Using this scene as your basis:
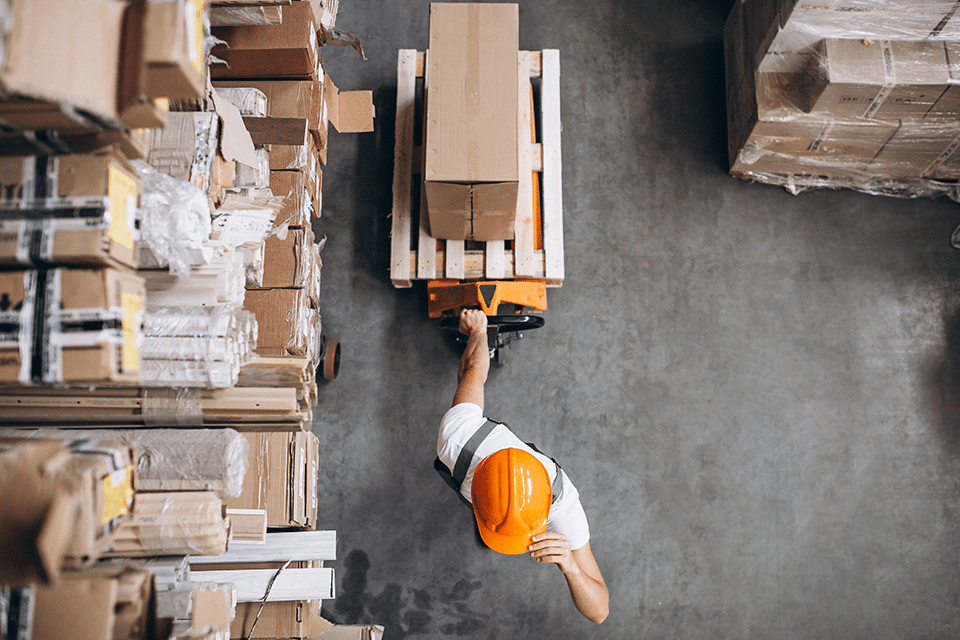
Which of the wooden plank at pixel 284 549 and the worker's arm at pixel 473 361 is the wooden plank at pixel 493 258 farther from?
the wooden plank at pixel 284 549

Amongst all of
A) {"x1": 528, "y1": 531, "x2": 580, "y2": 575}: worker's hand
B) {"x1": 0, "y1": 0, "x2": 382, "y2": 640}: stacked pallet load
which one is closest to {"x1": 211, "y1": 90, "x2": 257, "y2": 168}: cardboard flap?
{"x1": 0, "y1": 0, "x2": 382, "y2": 640}: stacked pallet load

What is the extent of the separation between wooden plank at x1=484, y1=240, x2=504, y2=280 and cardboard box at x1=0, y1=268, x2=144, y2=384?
85.6 inches

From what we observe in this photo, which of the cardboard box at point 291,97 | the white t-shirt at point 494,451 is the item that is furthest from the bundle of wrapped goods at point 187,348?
the cardboard box at point 291,97

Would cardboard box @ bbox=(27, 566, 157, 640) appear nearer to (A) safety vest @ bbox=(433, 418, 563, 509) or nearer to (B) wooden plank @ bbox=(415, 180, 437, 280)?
(A) safety vest @ bbox=(433, 418, 563, 509)

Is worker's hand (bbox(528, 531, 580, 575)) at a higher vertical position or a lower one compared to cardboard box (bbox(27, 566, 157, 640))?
lower

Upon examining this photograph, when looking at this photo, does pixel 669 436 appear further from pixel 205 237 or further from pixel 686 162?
pixel 205 237

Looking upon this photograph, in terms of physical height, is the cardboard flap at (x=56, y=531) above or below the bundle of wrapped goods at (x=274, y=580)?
above

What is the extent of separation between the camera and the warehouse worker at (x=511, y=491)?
7.45ft

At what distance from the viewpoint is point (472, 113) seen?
2793 millimetres

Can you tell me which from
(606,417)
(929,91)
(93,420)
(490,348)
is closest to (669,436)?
(606,417)

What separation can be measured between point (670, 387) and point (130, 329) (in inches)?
120

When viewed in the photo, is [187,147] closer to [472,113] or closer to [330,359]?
[472,113]

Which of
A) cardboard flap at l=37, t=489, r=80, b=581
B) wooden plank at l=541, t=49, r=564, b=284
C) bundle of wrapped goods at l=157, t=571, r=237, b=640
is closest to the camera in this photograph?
cardboard flap at l=37, t=489, r=80, b=581

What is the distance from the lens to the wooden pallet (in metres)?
3.36
